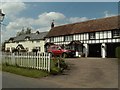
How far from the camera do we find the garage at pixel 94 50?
4356 centimetres

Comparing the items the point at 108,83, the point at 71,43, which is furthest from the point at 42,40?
the point at 108,83

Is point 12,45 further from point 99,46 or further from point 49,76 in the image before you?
point 49,76

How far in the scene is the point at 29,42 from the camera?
68750mm

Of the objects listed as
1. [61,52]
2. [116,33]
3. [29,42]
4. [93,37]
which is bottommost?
[61,52]

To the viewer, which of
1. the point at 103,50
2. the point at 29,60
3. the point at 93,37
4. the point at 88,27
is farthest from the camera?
the point at 88,27

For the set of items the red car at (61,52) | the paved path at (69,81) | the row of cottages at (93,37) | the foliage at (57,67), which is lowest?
the paved path at (69,81)

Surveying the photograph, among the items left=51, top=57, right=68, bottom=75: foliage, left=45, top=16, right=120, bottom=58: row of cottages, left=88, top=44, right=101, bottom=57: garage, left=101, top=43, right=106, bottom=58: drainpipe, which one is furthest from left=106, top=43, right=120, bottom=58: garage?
left=51, top=57, right=68, bottom=75: foliage

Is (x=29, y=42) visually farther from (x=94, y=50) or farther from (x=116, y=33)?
(x=116, y=33)

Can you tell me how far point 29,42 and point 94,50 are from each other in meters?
28.3

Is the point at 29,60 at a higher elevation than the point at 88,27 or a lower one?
lower

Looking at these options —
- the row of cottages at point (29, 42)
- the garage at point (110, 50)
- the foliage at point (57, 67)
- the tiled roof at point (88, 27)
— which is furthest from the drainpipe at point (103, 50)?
the foliage at point (57, 67)

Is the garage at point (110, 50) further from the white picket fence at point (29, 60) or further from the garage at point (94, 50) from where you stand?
the white picket fence at point (29, 60)

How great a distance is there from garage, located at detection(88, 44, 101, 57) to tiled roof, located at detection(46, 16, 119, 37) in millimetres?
2802

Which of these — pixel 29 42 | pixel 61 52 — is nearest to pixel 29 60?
pixel 61 52
